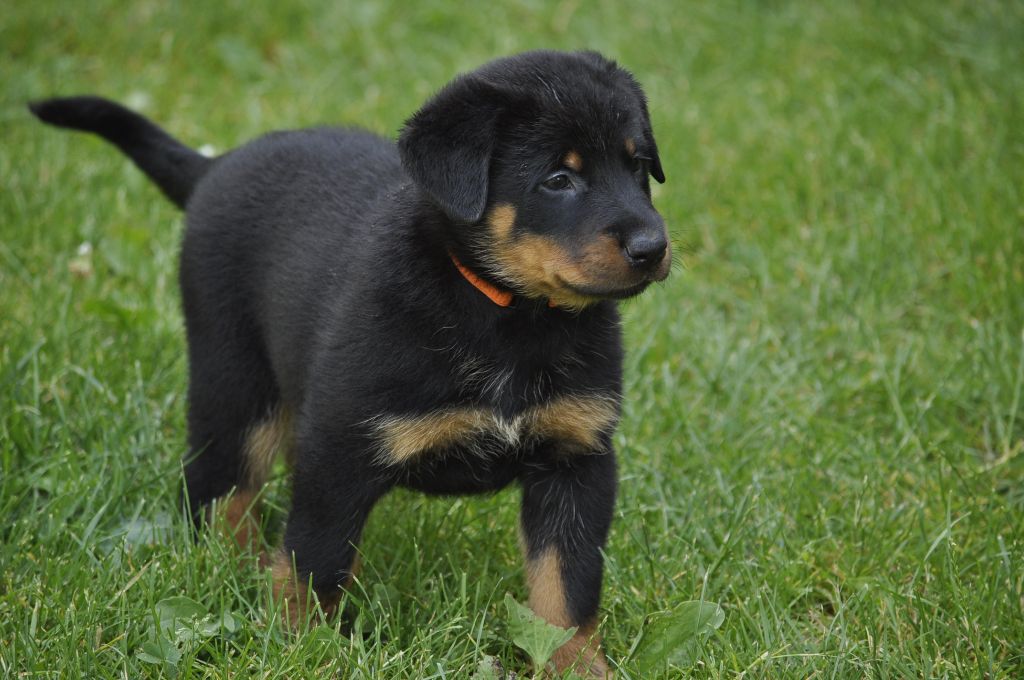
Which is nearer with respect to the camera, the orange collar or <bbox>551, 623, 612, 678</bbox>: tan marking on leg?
the orange collar

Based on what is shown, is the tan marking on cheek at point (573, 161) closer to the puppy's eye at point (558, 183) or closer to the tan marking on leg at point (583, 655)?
the puppy's eye at point (558, 183)

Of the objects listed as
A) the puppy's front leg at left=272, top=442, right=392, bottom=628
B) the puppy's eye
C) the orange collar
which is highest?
the puppy's eye

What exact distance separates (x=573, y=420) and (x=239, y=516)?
1.17 m

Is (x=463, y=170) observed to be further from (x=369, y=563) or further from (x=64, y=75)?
(x=64, y=75)

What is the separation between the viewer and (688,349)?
14.9ft

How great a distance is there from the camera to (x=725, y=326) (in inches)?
188

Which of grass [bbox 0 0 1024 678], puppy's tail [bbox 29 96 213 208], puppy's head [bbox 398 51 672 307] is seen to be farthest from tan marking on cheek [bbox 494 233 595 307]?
puppy's tail [bbox 29 96 213 208]

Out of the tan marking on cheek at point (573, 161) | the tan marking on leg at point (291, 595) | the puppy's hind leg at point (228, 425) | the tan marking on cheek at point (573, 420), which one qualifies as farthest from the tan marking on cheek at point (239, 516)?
the tan marking on cheek at point (573, 161)

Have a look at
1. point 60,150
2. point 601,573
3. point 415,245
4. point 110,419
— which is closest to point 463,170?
point 415,245

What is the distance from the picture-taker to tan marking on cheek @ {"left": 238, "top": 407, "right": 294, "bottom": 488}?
Answer: 353 centimetres

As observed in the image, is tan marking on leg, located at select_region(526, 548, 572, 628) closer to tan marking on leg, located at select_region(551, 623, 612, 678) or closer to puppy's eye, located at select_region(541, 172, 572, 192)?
tan marking on leg, located at select_region(551, 623, 612, 678)

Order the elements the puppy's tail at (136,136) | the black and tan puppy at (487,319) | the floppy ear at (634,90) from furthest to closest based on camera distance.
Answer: the puppy's tail at (136,136) → the floppy ear at (634,90) → the black and tan puppy at (487,319)

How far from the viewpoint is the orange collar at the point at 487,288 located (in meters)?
2.88

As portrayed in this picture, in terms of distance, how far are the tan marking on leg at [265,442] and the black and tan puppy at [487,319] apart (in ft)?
0.83
